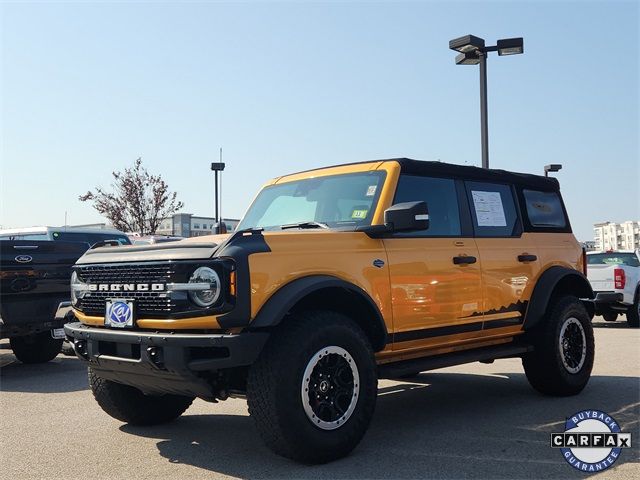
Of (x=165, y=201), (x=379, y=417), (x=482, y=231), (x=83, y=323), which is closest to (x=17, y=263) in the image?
(x=83, y=323)

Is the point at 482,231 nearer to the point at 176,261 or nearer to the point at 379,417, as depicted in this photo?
the point at 379,417

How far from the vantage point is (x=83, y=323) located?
4984mm

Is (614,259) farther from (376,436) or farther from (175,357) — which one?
(175,357)

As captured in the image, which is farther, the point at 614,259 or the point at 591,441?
the point at 614,259

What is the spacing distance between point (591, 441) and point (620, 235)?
486 ft

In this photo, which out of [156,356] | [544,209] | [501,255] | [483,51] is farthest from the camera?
[483,51]

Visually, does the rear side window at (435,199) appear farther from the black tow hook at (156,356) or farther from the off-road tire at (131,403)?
the off-road tire at (131,403)

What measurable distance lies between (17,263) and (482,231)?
5.43 m

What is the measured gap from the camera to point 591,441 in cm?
473

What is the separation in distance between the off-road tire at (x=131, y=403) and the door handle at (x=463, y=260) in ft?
7.62

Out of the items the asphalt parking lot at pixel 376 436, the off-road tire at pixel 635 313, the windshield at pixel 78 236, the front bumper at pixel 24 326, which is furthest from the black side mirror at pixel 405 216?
the off-road tire at pixel 635 313

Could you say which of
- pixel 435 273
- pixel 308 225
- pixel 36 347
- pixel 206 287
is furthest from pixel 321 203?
pixel 36 347

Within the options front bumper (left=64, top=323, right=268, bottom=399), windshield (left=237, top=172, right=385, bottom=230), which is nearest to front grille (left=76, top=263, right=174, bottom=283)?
front bumper (left=64, top=323, right=268, bottom=399)

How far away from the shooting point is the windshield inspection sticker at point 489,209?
5.97 metres
